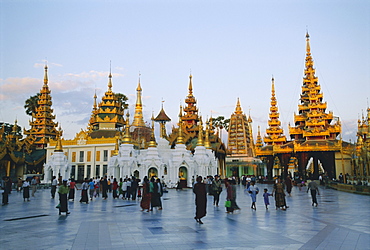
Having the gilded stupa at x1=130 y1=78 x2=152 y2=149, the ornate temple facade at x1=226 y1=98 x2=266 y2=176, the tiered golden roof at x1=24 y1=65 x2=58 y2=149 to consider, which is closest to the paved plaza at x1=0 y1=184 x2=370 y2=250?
the gilded stupa at x1=130 y1=78 x2=152 y2=149

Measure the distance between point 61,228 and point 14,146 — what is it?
150 ft

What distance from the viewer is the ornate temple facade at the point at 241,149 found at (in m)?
68.0

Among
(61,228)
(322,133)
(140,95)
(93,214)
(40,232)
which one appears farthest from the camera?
(140,95)

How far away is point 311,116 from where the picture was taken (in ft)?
153

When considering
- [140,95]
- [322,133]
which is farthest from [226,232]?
[140,95]

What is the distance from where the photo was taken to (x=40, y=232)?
9672mm

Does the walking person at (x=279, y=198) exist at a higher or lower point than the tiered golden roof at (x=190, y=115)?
lower

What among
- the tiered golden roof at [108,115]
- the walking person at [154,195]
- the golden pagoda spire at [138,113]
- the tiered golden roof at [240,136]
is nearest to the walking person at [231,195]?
the walking person at [154,195]

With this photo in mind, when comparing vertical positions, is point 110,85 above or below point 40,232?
above

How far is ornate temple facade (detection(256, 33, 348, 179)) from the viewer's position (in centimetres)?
4275

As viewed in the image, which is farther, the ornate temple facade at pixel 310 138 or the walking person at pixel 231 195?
the ornate temple facade at pixel 310 138

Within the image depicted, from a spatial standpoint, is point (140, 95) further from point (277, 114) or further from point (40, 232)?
point (40, 232)

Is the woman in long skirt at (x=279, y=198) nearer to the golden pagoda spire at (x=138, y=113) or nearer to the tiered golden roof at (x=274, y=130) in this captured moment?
the tiered golden roof at (x=274, y=130)

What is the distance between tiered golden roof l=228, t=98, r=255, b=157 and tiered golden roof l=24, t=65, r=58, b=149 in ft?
112
